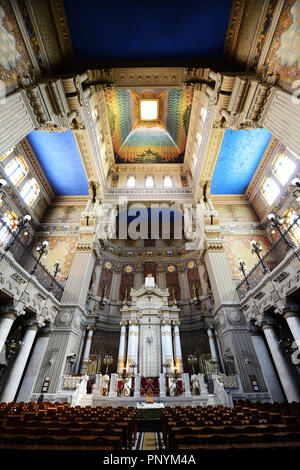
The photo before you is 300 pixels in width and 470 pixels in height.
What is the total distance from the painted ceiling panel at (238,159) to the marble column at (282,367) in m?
12.1

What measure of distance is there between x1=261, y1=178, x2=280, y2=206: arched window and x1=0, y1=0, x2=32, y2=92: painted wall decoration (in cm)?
1624

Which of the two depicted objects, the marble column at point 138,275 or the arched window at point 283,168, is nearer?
the arched window at point 283,168

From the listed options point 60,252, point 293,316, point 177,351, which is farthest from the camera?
point 60,252

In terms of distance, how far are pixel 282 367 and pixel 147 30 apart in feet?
54.8

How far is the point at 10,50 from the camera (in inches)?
322

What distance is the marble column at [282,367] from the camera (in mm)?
8398

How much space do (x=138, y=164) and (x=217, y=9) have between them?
1258cm

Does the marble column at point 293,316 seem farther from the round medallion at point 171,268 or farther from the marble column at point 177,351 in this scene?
the round medallion at point 171,268

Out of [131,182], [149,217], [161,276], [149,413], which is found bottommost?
[149,413]

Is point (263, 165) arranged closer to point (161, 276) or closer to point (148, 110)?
point (148, 110)

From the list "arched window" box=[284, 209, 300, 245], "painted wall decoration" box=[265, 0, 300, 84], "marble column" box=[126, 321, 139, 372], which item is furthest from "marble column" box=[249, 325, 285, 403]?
"painted wall decoration" box=[265, 0, 300, 84]

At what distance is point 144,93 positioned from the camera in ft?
57.4

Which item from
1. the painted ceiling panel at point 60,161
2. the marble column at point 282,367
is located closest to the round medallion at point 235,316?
the marble column at point 282,367

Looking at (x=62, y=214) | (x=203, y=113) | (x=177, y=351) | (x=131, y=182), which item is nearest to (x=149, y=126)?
(x=131, y=182)
